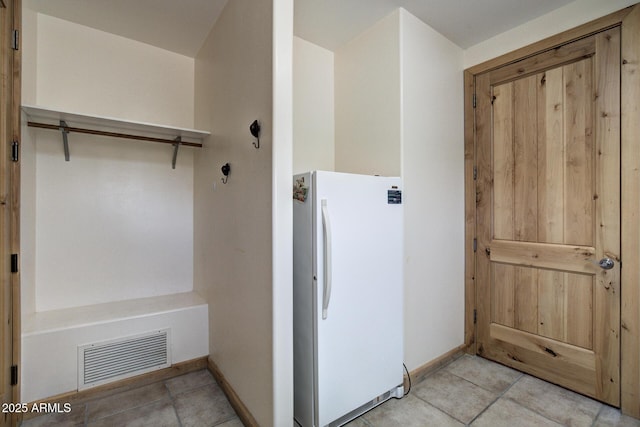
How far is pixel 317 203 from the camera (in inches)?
63.1

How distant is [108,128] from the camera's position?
2363 mm

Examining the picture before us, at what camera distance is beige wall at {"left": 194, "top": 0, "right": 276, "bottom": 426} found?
1553 millimetres

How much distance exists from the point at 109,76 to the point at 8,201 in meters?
1.35

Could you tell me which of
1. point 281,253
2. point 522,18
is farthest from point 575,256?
point 281,253

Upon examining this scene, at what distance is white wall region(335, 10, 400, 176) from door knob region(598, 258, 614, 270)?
1446mm

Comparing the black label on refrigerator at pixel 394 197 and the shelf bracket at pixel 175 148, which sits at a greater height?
the shelf bracket at pixel 175 148

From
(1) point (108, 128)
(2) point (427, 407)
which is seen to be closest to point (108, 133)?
(1) point (108, 128)

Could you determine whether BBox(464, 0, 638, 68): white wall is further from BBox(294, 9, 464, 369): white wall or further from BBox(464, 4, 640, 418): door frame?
BBox(294, 9, 464, 369): white wall

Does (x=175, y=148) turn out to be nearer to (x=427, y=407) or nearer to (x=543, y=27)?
(x=427, y=407)

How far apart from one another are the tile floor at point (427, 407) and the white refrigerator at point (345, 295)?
0.63ft

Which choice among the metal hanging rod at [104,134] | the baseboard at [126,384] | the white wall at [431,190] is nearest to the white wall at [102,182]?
the metal hanging rod at [104,134]

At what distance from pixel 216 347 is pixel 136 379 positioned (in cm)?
57

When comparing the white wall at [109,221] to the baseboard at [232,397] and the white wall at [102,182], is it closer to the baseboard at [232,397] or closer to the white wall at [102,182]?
the white wall at [102,182]

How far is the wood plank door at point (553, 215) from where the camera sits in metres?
1.90
